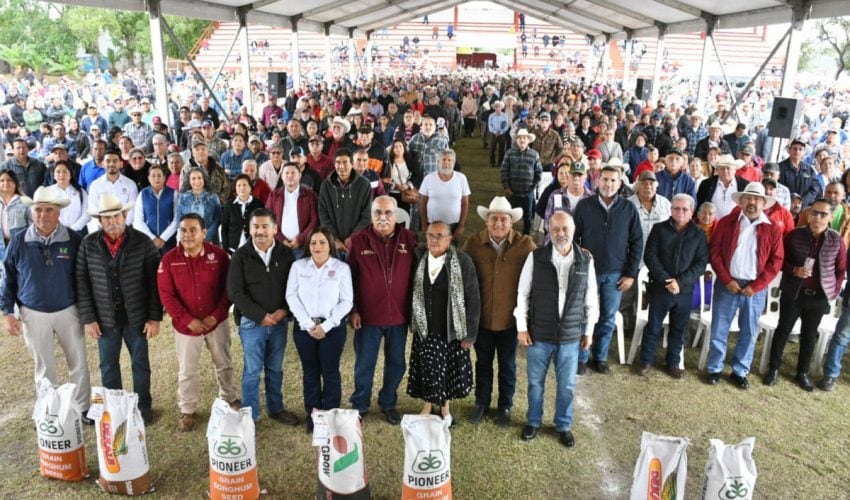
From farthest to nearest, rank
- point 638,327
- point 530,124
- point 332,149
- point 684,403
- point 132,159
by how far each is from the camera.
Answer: point 530,124 → point 332,149 → point 132,159 → point 638,327 → point 684,403

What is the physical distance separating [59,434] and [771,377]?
497cm

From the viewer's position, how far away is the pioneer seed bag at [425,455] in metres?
3.23

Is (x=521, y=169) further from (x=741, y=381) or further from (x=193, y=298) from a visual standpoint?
(x=193, y=298)

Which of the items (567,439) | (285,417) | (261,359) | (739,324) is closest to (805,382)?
(739,324)

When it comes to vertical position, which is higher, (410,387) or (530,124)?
(530,124)

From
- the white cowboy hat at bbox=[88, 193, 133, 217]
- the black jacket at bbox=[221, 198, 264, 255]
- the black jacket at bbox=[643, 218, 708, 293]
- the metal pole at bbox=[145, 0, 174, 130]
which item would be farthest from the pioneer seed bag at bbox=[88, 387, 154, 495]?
the metal pole at bbox=[145, 0, 174, 130]

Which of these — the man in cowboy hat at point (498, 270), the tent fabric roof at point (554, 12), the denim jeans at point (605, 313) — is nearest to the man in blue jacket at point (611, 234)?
the denim jeans at point (605, 313)

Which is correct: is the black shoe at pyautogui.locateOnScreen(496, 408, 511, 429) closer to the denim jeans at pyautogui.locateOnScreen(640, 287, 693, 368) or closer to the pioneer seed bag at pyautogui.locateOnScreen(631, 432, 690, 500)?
the pioneer seed bag at pyautogui.locateOnScreen(631, 432, 690, 500)

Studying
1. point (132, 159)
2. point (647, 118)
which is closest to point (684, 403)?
point (132, 159)

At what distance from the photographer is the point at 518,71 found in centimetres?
4578

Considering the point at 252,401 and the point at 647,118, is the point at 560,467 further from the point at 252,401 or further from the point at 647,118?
the point at 647,118

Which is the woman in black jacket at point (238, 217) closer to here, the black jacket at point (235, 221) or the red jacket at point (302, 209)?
the black jacket at point (235, 221)

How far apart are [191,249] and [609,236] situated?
2948mm

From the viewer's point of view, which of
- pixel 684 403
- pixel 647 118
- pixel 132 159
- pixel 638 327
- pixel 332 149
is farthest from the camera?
pixel 647 118
